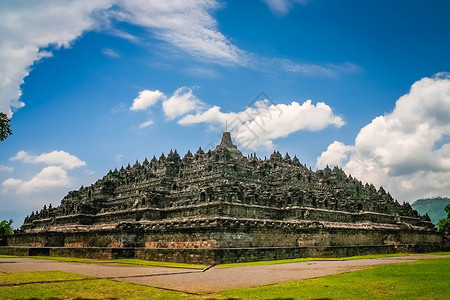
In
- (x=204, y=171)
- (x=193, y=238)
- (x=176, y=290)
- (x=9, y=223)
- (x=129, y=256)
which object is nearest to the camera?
(x=176, y=290)

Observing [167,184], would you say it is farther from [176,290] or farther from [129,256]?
[176,290]

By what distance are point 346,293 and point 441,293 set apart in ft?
10.8

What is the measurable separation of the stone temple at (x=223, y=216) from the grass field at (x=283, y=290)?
13064 millimetres

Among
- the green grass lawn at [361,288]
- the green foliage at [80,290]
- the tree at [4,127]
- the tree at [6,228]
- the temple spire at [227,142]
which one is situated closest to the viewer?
the green grass lawn at [361,288]

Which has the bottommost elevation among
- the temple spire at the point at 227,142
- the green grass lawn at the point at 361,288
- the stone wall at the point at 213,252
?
the stone wall at the point at 213,252

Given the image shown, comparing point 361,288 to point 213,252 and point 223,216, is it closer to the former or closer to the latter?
point 213,252

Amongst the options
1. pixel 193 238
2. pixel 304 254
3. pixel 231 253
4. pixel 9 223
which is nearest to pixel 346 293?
pixel 231 253

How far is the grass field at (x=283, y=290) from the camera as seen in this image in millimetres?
13094

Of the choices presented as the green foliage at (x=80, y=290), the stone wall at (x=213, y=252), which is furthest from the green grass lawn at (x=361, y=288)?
the stone wall at (x=213, y=252)

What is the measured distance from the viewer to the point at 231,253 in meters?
29.1

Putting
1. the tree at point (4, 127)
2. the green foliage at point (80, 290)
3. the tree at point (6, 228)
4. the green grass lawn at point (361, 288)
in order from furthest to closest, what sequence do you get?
the tree at point (6, 228), the tree at point (4, 127), the green foliage at point (80, 290), the green grass lawn at point (361, 288)

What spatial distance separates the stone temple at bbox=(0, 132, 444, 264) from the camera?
109ft

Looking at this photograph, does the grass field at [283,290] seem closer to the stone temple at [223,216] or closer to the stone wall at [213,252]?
the stone wall at [213,252]

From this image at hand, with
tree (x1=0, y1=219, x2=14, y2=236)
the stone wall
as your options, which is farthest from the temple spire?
tree (x1=0, y1=219, x2=14, y2=236)
